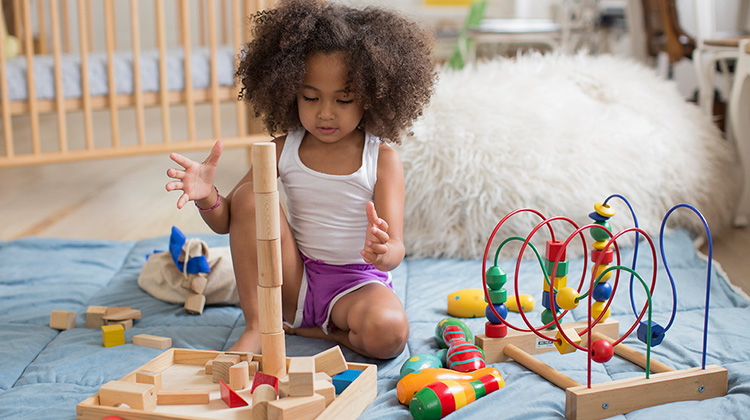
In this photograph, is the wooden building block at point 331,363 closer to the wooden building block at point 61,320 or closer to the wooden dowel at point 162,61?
the wooden building block at point 61,320

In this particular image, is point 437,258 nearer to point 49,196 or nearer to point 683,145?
point 683,145

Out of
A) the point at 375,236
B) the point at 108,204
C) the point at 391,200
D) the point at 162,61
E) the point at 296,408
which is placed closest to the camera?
the point at 296,408

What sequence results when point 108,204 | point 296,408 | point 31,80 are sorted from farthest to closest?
point 108,204 < point 31,80 < point 296,408

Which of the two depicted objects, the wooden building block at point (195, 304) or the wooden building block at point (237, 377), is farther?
the wooden building block at point (195, 304)

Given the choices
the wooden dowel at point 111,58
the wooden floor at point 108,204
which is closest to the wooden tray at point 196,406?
the wooden floor at point 108,204

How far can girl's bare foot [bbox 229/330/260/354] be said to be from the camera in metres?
1.04

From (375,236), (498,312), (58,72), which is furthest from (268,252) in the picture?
(58,72)

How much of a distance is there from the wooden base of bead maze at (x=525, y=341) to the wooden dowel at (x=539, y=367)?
11 millimetres

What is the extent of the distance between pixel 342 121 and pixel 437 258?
0.59 m

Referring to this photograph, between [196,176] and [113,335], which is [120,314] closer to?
[113,335]

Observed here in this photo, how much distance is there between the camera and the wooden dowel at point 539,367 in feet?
2.98

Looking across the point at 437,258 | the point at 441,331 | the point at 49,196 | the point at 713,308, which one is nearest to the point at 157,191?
the point at 49,196

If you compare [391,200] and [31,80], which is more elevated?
[31,80]

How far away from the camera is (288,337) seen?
1.16 meters
